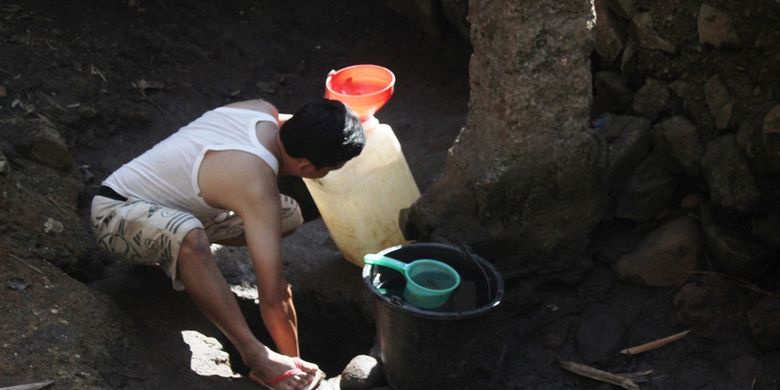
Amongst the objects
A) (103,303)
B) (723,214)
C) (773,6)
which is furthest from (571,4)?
(103,303)

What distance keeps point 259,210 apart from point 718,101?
1.66 meters

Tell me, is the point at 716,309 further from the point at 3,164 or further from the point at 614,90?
the point at 3,164

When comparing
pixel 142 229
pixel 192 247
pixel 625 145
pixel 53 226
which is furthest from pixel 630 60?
pixel 53 226

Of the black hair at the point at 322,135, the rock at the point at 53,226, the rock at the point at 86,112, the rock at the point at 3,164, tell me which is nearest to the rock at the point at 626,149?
the black hair at the point at 322,135

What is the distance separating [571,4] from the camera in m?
3.09

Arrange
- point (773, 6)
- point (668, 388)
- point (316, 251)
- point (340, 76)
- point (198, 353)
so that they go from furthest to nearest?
point (316, 251) → point (340, 76) → point (198, 353) → point (668, 388) → point (773, 6)

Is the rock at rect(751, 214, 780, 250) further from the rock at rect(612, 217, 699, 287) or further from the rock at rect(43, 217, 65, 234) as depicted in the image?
the rock at rect(43, 217, 65, 234)

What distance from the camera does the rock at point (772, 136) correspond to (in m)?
2.88

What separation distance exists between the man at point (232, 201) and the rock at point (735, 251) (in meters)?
A: 1.30

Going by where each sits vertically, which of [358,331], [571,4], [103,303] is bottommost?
[358,331]

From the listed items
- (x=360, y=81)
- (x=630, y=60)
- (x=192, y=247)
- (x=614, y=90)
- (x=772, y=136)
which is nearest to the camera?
(x=772, y=136)

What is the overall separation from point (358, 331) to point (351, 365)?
1.77 feet

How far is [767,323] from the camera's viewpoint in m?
3.05

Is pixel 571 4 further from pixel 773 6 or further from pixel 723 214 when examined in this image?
pixel 723 214
